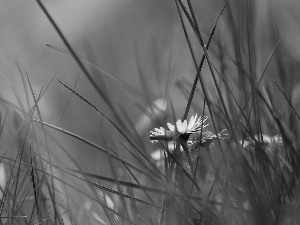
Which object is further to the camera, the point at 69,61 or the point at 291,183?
the point at 69,61

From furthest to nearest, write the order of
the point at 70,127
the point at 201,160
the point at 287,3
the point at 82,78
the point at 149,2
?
the point at 149,2 < the point at 82,78 < the point at 287,3 < the point at 70,127 < the point at 201,160

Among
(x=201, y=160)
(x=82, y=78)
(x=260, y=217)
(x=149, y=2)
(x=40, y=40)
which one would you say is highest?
(x=149, y=2)

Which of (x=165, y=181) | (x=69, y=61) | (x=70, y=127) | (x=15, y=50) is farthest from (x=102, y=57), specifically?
(x=165, y=181)

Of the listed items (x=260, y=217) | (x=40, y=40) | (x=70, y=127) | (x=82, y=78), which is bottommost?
(x=260, y=217)

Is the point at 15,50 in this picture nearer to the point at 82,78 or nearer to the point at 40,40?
the point at 40,40

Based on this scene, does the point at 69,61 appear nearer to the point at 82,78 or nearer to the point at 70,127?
the point at 82,78

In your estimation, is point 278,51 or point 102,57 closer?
point 278,51

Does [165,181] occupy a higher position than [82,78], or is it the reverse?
[82,78]

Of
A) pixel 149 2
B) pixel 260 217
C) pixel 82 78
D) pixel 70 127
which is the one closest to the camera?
pixel 260 217

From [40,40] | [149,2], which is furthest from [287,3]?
[40,40]
